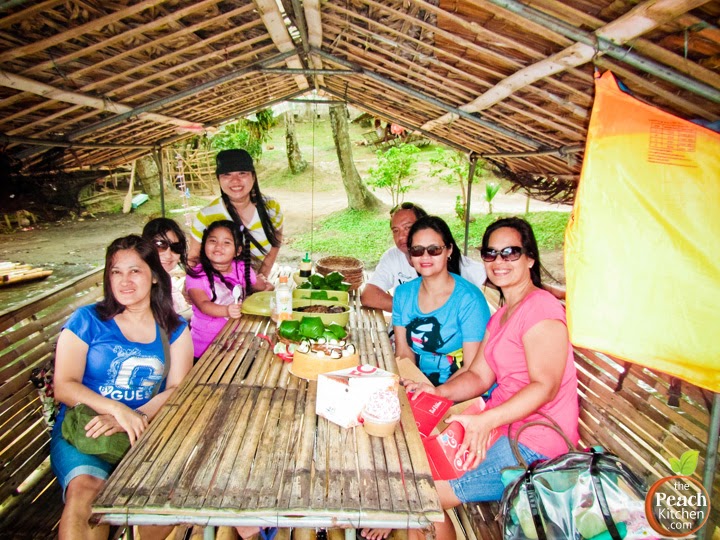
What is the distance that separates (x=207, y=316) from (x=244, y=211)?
46.1 inches

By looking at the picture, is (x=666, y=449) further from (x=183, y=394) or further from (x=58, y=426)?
(x=58, y=426)

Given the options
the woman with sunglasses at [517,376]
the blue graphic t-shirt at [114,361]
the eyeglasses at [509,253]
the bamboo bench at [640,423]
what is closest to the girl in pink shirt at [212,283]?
the blue graphic t-shirt at [114,361]

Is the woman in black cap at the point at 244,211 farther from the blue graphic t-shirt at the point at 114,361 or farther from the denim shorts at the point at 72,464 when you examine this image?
the denim shorts at the point at 72,464

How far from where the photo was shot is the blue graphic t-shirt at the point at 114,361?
2291 mm

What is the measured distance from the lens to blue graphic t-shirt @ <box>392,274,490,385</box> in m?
2.91

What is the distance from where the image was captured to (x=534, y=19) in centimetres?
192

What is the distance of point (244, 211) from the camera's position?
14.0ft

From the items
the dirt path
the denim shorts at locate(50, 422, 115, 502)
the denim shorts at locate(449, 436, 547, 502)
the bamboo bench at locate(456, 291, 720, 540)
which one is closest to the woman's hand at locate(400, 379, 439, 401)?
the denim shorts at locate(449, 436, 547, 502)

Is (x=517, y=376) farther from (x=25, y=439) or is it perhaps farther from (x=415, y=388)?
(x=25, y=439)

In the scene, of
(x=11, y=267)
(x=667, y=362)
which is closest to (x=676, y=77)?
(x=667, y=362)

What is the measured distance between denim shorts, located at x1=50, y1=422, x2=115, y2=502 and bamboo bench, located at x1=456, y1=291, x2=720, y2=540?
1.73 meters

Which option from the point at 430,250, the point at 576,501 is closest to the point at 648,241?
the point at 576,501

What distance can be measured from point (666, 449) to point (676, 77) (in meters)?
1.65

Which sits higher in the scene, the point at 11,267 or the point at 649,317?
the point at 649,317
